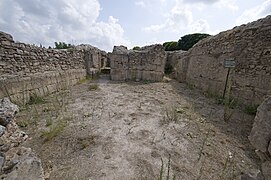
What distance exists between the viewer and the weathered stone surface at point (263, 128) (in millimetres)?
1346

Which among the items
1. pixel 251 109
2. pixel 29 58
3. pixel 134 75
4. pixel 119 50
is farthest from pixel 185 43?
pixel 29 58

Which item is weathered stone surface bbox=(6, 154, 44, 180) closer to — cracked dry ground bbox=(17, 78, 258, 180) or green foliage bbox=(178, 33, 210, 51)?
cracked dry ground bbox=(17, 78, 258, 180)

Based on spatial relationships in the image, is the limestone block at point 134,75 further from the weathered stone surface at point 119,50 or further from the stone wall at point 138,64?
the weathered stone surface at point 119,50

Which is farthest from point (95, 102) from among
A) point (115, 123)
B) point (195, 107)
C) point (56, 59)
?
point (195, 107)

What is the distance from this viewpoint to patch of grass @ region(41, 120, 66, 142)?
3.01 meters

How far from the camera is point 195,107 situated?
5031mm

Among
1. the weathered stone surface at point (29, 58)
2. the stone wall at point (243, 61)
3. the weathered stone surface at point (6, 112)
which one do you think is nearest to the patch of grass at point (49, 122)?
the weathered stone surface at point (6, 112)

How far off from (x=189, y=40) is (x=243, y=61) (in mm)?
16543

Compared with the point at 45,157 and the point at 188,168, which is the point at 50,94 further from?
the point at 188,168

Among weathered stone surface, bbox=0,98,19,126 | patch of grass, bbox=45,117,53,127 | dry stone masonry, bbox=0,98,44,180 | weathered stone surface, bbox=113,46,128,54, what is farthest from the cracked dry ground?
weathered stone surface, bbox=113,46,128,54

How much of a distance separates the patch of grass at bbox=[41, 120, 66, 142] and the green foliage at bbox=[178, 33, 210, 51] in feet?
63.0

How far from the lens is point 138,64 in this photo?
381 inches

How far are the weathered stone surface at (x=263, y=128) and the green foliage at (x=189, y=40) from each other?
19.9 m

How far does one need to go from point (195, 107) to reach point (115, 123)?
8.91 ft
